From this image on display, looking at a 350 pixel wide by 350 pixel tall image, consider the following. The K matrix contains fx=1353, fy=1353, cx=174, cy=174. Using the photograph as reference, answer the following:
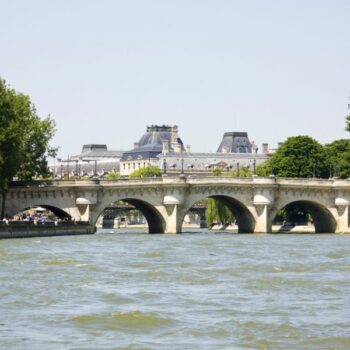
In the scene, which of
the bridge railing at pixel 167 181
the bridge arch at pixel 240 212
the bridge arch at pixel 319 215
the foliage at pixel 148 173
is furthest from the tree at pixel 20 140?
the foliage at pixel 148 173

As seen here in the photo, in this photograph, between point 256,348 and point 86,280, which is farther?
point 86,280

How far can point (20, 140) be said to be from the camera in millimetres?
96938

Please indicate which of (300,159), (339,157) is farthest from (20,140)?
(339,157)

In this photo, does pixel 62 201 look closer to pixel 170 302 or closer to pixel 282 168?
pixel 282 168

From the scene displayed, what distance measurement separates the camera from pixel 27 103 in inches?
4173

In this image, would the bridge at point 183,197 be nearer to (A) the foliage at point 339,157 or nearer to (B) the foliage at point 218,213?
(A) the foliage at point 339,157

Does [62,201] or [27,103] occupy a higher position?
[27,103]

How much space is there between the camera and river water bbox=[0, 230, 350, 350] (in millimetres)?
34125

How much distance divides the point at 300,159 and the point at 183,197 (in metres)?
24.0

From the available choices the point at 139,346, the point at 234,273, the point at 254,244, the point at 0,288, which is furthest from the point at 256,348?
the point at 254,244

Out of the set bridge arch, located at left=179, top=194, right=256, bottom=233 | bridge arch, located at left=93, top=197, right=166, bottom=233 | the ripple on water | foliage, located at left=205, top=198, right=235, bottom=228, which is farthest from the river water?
foliage, located at left=205, top=198, right=235, bottom=228

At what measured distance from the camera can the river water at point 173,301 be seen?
34125 mm

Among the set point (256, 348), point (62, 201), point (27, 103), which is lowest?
point (256, 348)

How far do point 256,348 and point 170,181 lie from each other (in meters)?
74.9
